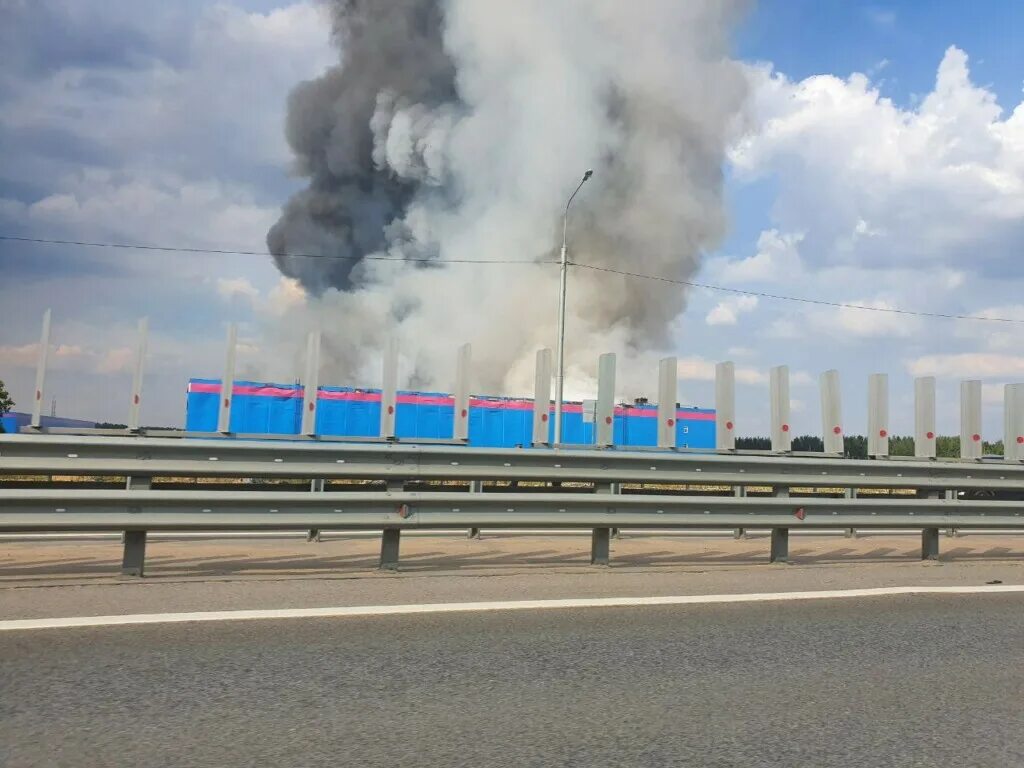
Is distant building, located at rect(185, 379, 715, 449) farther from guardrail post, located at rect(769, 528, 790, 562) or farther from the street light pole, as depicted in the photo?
guardrail post, located at rect(769, 528, 790, 562)

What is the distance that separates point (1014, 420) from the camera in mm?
11891

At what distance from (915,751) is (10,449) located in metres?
5.49

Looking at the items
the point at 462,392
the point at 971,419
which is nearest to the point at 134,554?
the point at 462,392

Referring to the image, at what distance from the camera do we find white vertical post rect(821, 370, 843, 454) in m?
11.8

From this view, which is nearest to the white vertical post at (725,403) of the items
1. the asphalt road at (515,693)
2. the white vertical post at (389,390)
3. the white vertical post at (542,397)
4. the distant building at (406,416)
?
the white vertical post at (542,397)

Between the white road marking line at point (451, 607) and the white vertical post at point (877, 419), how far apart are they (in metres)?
5.18

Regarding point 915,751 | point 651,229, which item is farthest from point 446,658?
point 651,229

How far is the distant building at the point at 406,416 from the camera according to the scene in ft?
84.2

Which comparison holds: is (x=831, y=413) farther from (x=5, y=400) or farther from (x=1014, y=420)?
(x=5, y=400)

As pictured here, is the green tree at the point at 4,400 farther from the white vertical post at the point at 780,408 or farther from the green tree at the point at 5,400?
the white vertical post at the point at 780,408

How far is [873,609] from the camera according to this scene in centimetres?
581

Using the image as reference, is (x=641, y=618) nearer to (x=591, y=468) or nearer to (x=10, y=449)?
(x=591, y=468)

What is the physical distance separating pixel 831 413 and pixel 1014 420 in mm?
2501

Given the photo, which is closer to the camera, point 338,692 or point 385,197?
point 338,692
